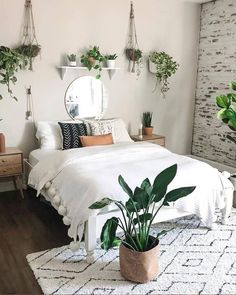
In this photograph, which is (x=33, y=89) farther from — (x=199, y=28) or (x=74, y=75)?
(x=199, y=28)

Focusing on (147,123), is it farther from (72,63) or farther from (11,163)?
(11,163)

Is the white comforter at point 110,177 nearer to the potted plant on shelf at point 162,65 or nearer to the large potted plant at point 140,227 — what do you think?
the large potted plant at point 140,227

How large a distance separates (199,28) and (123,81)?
1.67 metres

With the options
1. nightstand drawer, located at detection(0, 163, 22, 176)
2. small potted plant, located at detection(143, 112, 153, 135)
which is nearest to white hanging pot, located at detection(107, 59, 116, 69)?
small potted plant, located at detection(143, 112, 153, 135)

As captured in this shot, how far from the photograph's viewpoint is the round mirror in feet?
14.6

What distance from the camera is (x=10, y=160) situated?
3.78 metres

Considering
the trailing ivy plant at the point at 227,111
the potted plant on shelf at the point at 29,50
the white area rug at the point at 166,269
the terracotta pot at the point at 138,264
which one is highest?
the potted plant on shelf at the point at 29,50

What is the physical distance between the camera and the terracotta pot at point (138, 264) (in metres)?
2.23

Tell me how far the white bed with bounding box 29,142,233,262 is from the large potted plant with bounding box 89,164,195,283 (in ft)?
1.02

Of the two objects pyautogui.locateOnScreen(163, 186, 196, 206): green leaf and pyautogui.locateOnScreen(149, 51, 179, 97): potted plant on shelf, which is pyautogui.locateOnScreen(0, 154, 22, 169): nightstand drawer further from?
pyautogui.locateOnScreen(149, 51, 179, 97): potted plant on shelf

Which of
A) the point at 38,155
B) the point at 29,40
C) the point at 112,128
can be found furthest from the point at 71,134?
the point at 29,40

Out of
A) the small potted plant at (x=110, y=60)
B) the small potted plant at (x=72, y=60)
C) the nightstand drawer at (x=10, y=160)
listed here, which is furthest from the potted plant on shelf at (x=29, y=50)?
the nightstand drawer at (x=10, y=160)

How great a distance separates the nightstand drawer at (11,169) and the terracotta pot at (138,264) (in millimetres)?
2020

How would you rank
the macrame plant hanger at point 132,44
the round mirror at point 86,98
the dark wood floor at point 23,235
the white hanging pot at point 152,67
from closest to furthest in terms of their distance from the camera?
the dark wood floor at point 23,235 → the round mirror at point 86,98 → the macrame plant hanger at point 132,44 → the white hanging pot at point 152,67
